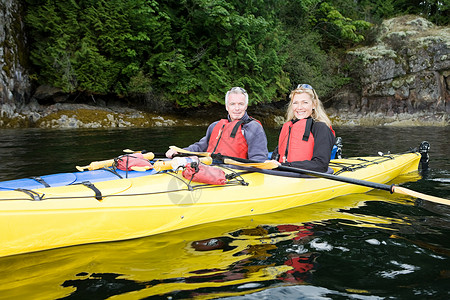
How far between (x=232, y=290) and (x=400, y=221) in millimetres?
2224

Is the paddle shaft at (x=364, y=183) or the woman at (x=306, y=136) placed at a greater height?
the woman at (x=306, y=136)

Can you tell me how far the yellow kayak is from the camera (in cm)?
244

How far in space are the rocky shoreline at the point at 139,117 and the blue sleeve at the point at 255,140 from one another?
384 inches

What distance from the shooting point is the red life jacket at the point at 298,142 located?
3934 millimetres

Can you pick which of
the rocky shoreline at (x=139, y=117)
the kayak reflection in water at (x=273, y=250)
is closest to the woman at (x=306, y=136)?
the kayak reflection in water at (x=273, y=250)

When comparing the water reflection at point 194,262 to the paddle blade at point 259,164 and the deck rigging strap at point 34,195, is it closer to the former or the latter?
the deck rigging strap at point 34,195

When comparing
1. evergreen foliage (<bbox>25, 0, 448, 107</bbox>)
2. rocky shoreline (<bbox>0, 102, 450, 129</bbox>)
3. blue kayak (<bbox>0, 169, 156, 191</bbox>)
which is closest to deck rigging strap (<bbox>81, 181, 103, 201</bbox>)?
blue kayak (<bbox>0, 169, 156, 191</bbox>)

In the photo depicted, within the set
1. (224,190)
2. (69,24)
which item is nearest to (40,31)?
(69,24)

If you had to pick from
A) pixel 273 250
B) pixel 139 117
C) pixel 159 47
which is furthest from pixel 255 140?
pixel 159 47

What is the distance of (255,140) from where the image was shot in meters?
4.11

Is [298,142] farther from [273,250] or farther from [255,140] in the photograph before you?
[273,250]

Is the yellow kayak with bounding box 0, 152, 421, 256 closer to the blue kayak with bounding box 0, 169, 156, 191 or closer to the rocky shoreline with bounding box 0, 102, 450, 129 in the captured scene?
the blue kayak with bounding box 0, 169, 156, 191

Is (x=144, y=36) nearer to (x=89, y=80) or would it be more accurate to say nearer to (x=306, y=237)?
(x=89, y=80)

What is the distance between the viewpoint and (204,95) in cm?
1466
